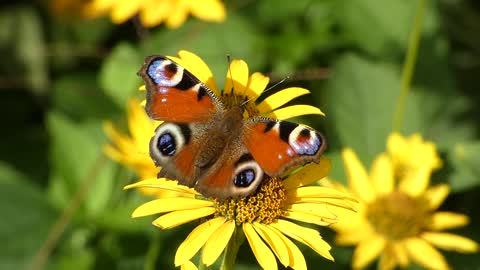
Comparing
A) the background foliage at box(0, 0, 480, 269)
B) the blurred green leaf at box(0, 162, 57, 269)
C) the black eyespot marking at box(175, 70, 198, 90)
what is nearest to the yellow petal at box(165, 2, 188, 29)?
the background foliage at box(0, 0, 480, 269)

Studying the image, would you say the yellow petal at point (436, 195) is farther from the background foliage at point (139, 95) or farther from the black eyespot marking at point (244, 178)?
the black eyespot marking at point (244, 178)

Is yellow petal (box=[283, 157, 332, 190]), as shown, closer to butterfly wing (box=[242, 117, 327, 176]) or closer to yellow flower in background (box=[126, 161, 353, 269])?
yellow flower in background (box=[126, 161, 353, 269])

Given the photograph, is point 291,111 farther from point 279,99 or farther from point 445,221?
point 445,221

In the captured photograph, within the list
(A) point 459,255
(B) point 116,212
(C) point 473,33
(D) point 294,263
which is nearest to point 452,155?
(A) point 459,255

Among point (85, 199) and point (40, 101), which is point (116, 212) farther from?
point (40, 101)

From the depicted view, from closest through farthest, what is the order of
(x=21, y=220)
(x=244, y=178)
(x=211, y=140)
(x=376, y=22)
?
(x=244, y=178) → (x=211, y=140) → (x=21, y=220) → (x=376, y=22)

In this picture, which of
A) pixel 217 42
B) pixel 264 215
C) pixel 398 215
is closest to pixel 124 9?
pixel 217 42
